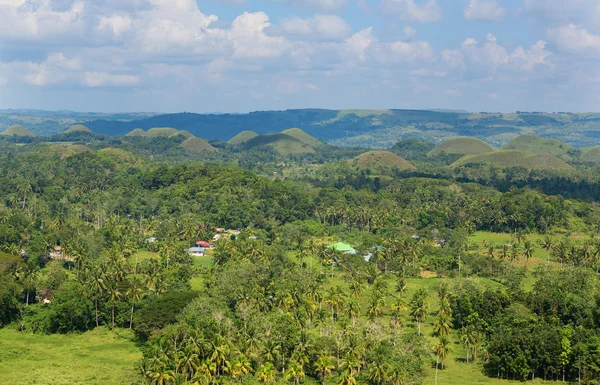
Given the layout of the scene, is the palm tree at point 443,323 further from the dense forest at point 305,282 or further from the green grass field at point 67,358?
the green grass field at point 67,358

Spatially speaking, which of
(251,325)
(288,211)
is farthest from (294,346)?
(288,211)

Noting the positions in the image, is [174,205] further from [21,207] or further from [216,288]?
[216,288]

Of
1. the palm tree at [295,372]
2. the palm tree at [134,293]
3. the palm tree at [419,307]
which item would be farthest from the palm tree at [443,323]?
the palm tree at [134,293]

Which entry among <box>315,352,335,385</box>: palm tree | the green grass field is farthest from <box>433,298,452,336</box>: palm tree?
the green grass field

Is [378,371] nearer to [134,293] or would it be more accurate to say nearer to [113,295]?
[134,293]

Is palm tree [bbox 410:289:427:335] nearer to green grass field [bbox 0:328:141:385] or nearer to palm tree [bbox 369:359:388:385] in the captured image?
palm tree [bbox 369:359:388:385]
